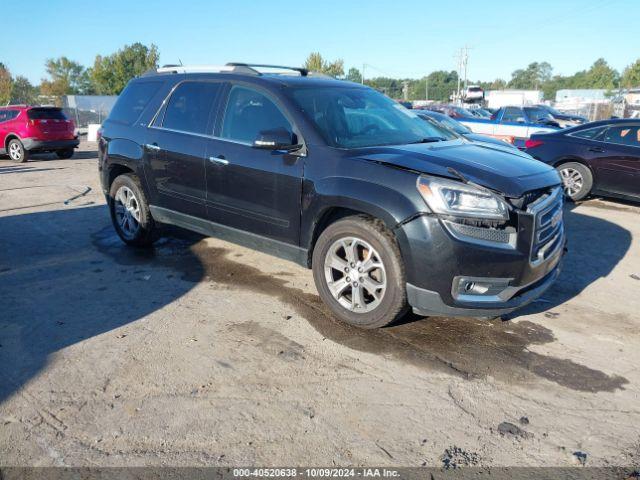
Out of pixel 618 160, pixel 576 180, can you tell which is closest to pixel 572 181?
pixel 576 180

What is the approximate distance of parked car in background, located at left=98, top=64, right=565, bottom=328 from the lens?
11.3ft

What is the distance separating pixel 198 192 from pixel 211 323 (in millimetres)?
1496

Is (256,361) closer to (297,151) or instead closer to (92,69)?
(297,151)

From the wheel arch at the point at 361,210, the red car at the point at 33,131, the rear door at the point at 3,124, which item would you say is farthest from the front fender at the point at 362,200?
the rear door at the point at 3,124

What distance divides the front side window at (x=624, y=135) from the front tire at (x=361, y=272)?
6.68 metres

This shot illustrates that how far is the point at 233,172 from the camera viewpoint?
4.58 meters

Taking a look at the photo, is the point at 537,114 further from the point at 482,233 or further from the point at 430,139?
the point at 482,233

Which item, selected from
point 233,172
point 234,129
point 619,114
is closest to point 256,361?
point 233,172

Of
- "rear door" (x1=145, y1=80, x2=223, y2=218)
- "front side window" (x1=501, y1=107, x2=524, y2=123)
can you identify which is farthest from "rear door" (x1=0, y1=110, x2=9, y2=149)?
"front side window" (x1=501, y1=107, x2=524, y2=123)

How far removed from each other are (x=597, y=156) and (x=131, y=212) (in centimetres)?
748

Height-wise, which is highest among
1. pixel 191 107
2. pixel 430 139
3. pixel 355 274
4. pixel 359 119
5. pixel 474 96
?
pixel 474 96

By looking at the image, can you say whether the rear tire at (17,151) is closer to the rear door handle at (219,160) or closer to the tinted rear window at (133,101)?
the tinted rear window at (133,101)

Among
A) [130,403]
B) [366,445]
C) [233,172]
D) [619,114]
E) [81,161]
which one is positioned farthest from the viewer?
[619,114]

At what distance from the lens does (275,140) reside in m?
4.02
